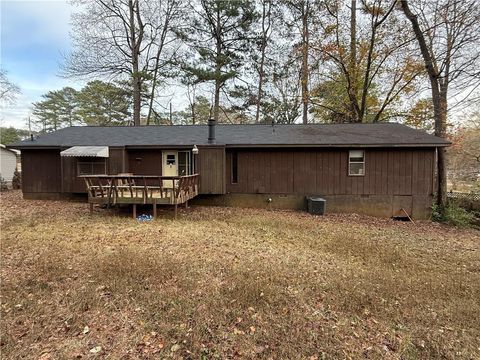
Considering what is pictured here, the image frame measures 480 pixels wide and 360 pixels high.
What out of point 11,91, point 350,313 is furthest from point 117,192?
point 11,91

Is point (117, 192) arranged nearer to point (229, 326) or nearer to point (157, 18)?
point (229, 326)

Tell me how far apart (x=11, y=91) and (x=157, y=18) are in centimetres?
1222

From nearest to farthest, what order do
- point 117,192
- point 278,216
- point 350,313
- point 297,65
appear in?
1. point 350,313
2. point 117,192
3. point 278,216
4. point 297,65

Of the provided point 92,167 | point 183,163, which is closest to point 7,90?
point 92,167

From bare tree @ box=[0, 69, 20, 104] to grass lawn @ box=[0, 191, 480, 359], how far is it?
719 inches

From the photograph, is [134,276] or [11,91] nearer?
[134,276]

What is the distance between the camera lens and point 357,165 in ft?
32.9

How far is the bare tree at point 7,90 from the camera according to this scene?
18.6 m

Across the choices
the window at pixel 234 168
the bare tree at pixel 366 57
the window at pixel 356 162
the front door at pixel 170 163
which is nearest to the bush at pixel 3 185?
the front door at pixel 170 163

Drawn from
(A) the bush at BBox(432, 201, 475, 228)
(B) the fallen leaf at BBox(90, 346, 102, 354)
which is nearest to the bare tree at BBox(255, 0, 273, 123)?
(A) the bush at BBox(432, 201, 475, 228)

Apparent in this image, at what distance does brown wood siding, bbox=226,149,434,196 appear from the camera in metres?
9.71

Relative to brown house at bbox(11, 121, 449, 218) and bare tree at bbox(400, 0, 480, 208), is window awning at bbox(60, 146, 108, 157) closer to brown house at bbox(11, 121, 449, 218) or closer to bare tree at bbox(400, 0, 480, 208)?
brown house at bbox(11, 121, 449, 218)

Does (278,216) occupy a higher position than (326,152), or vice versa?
(326,152)

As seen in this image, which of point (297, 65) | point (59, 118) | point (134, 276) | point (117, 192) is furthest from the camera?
point (59, 118)
